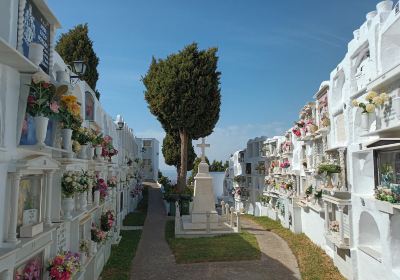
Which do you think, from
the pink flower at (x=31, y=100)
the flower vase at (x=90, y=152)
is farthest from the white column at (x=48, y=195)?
the flower vase at (x=90, y=152)

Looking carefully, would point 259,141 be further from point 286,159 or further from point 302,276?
point 302,276

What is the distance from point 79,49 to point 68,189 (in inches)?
823

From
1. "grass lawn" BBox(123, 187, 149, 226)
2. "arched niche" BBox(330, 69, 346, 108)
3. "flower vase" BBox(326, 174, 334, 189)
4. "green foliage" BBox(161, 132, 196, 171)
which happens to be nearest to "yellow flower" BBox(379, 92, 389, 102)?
"arched niche" BBox(330, 69, 346, 108)

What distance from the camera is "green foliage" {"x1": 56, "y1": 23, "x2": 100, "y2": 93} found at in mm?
26453

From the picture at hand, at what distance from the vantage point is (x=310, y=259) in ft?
48.0

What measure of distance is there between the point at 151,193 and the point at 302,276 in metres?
33.3

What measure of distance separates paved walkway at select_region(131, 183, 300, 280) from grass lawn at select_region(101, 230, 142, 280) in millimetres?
298

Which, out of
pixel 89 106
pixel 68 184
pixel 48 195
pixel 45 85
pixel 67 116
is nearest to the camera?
pixel 45 85

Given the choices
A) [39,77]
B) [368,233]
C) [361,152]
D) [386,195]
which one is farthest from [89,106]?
[368,233]

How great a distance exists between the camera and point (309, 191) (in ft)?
57.4

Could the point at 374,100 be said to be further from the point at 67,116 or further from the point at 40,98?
the point at 40,98

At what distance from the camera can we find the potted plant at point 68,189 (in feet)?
27.3

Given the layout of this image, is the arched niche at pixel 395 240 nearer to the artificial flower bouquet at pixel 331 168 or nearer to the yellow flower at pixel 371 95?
the yellow flower at pixel 371 95

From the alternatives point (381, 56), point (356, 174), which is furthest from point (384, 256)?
point (381, 56)
